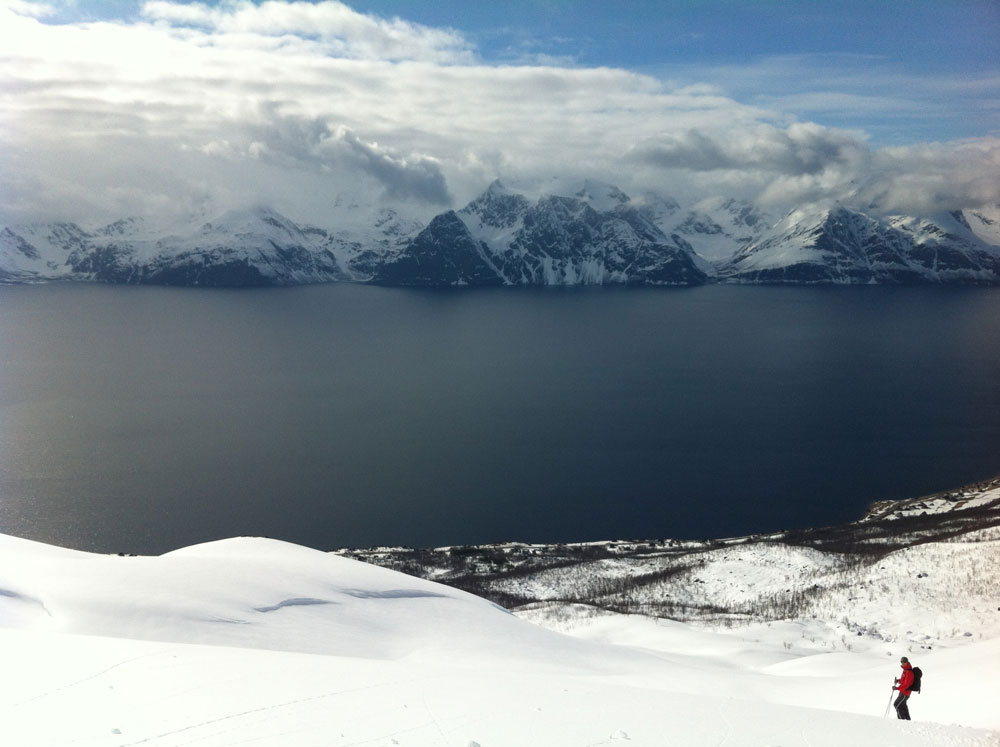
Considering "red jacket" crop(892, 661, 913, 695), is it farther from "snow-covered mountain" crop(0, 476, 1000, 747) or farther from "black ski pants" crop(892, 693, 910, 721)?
"snow-covered mountain" crop(0, 476, 1000, 747)

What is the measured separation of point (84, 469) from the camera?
260 feet

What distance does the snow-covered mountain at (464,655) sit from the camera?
39.3 ft

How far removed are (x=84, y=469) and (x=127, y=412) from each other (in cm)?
2888

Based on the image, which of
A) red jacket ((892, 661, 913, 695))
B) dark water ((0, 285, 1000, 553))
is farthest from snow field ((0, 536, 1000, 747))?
dark water ((0, 285, 1000, 553))

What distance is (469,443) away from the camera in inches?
3593

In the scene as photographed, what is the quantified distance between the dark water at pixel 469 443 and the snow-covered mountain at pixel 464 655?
29777 mm

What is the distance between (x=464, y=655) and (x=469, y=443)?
69.5 m

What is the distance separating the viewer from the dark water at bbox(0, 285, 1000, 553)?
68.8 metres

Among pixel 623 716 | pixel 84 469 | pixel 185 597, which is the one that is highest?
pixel 623 716

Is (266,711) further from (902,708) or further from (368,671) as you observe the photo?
(902,708)

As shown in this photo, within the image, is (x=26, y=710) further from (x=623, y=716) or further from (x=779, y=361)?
(x=779, y=361)

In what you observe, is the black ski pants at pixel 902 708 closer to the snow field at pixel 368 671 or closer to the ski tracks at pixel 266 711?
the snow field at pixel 368 671

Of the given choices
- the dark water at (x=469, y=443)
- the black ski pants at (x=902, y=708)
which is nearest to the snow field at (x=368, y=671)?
the black ski pants at (x=902, y=708)

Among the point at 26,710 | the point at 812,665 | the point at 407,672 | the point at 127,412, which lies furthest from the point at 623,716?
the point at 127,412
